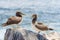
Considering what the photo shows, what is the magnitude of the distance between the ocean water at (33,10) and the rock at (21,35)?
45 millimetres

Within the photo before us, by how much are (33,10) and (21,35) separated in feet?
0.96

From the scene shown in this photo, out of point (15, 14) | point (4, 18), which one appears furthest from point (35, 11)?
point (4, 18)

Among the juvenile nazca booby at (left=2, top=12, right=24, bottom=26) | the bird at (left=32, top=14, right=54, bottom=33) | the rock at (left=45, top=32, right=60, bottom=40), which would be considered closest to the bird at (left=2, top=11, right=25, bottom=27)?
the juvenile nazca booby at (left=2, top=12, right=24, bottom=26)

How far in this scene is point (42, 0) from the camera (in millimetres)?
1973

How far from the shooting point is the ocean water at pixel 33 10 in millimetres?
1901

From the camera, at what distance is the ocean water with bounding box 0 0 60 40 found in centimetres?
190

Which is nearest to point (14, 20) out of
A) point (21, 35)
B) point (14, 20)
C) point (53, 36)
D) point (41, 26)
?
point (14, 20)

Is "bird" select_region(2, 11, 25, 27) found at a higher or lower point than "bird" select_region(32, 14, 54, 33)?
higher

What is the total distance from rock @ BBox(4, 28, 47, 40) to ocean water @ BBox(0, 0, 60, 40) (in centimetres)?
5

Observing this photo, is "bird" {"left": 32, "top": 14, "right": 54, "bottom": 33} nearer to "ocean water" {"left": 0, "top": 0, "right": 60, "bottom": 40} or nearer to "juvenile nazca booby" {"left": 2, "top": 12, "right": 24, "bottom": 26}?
"ocean water" {"left": 0, "top": 0, "right": 60, "bottom": 40}

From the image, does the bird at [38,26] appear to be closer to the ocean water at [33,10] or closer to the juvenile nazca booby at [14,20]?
the ocean water at [33,10]

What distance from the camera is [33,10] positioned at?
193 centimetres

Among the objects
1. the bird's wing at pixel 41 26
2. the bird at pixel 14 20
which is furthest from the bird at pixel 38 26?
the bird at pixel 14 20

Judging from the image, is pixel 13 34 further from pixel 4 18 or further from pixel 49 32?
pixel 49 32
